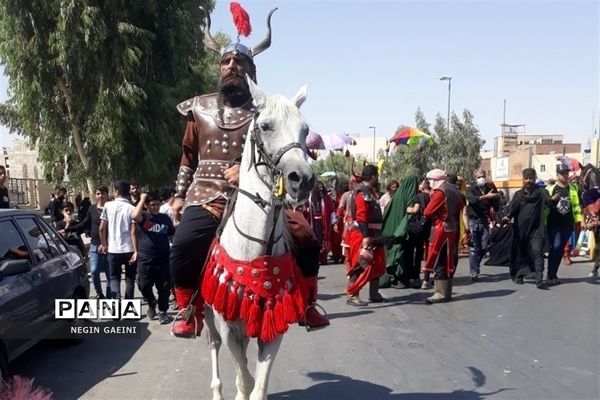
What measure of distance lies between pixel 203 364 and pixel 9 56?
1484cm

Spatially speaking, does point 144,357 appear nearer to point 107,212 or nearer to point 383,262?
point 107,212

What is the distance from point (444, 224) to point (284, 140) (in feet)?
19.7

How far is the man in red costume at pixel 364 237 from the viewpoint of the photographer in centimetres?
823

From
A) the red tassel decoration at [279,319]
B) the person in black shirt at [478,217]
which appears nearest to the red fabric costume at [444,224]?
the person in black shirt at [478,217]

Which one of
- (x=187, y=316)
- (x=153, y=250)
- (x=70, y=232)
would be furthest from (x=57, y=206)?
(x=187, y=316)

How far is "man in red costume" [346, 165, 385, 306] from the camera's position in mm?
8234

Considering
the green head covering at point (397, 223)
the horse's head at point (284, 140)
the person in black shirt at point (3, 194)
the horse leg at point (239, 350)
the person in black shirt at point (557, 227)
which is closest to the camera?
the horse's head at point (284, 140)

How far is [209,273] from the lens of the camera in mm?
3783

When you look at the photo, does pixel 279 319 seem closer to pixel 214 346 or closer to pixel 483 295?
pixel 214 346

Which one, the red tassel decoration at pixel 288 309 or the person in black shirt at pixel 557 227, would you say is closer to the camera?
the red tassel decoration at pixel 288 309

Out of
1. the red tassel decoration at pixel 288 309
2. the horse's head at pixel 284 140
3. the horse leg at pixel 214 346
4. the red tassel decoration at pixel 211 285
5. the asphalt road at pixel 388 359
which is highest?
the horse's head at pixel 284 140

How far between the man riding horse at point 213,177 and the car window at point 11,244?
2194 mm

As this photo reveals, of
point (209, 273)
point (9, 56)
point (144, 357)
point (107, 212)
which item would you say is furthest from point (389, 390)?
point (9, 56)

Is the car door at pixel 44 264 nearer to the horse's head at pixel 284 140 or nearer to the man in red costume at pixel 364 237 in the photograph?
the horse's head at pixel 284 140
